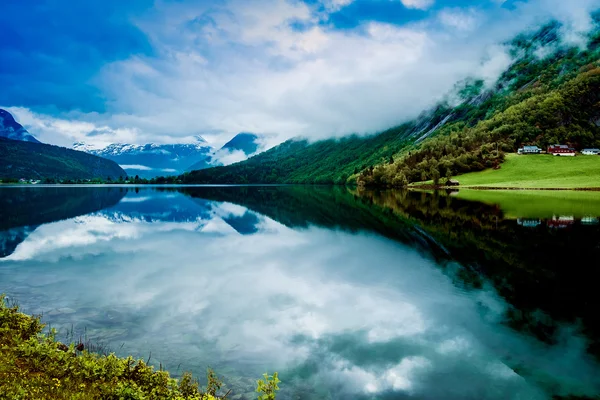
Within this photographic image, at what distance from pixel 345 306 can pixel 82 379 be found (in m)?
16.3

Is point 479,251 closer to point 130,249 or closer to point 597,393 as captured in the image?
point 597,393

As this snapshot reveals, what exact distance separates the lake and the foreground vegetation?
2.62 m

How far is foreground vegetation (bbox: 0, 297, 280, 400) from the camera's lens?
1277cm

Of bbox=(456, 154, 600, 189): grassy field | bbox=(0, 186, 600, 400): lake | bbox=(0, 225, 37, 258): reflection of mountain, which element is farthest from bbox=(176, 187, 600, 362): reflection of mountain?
bbox=(456, 154, 600, 189): grassy field

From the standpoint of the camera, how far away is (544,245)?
4297 centimetres

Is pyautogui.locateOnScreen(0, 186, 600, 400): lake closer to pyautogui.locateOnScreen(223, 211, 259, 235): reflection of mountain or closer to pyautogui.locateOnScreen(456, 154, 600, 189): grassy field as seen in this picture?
pyautogui.locateOnScreen(223, 211, 259, 235): reflection of mountain

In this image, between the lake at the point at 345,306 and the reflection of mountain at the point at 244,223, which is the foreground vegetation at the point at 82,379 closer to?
the lake at the point at 345,306

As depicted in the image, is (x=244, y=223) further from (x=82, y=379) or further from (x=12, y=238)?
(x=82, y=379)

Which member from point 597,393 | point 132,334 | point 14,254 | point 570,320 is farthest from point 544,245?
point 14,254

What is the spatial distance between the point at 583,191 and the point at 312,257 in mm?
138042

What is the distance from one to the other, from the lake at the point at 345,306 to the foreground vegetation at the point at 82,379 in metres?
2.62

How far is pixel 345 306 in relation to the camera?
2653 cm

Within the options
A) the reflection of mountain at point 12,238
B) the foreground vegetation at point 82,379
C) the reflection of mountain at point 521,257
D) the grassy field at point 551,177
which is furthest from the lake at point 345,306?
the grassy field at point 551,177

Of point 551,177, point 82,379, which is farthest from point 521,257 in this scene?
point 551,177
